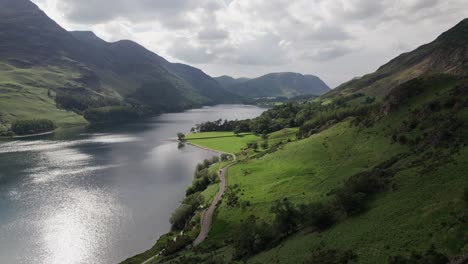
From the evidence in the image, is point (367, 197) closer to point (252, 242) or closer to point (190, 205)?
point (252, 242)

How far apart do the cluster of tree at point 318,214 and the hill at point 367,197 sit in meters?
0.17

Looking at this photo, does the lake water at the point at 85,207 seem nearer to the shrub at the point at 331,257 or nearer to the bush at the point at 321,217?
the bush at the point at 321,217

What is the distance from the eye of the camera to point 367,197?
180 ft

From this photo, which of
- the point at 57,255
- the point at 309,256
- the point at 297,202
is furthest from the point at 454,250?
the point at 57,255

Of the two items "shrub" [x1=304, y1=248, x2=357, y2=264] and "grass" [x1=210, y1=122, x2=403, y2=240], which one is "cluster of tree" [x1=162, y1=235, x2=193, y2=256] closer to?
"grass" [x1=210, y1=122, x2=403, y2=240]

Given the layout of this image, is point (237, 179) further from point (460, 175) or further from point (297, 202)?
point (460, 175)

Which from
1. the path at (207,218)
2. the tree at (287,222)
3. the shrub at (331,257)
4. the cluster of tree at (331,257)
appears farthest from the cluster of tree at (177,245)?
the shrub at (331,257)

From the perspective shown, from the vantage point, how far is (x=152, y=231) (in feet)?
326

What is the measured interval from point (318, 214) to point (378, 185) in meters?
11.4

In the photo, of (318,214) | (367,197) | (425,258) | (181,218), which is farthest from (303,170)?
(425,258)

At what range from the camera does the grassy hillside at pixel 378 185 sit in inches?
1569

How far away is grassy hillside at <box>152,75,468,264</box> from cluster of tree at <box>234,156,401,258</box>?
21.9 inches

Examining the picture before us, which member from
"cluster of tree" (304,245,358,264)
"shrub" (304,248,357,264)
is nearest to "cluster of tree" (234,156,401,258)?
"cluster of tree" (304,245,358,264)

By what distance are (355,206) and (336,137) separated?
65.6 m
